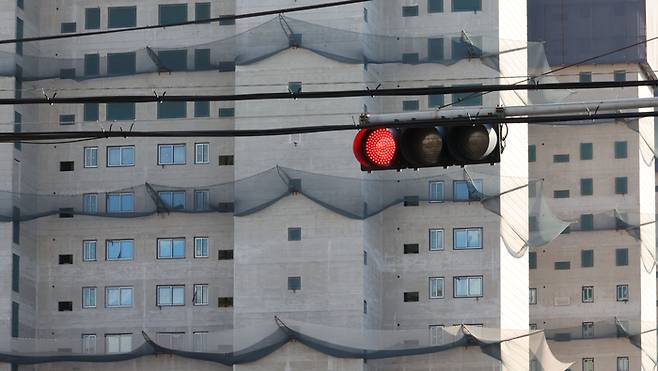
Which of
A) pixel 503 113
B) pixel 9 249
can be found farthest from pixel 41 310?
pixel 503 113

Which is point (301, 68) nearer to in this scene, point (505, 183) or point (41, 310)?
point (505, 183)

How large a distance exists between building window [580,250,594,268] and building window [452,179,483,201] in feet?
96.0

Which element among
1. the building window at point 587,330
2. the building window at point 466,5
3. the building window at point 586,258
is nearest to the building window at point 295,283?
the building window at point 466,5

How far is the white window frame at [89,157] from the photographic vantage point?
365 ft

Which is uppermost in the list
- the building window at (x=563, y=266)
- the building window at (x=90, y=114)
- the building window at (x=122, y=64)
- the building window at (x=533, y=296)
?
the building window at (x=122, y=64)

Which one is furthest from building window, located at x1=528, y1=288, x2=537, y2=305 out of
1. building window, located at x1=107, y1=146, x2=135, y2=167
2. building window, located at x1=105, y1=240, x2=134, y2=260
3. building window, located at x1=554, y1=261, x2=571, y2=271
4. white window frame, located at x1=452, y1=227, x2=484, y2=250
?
building window, located at x1=107, y1=146, x2=135, y2=167

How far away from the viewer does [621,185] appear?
443 feet

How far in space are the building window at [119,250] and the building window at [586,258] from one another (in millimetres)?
36492

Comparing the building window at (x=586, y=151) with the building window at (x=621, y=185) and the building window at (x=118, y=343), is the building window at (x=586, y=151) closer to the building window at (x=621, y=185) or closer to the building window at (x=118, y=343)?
the building window at (x=621, y=185)

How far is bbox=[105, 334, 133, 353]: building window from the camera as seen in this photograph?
108125mm

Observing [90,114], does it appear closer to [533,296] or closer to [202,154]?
[202,154]

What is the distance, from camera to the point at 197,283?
110 metres

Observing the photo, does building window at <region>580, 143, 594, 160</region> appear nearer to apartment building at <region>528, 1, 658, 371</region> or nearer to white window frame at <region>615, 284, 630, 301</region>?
apartment building at <region>528, 1, 658, 371</region>

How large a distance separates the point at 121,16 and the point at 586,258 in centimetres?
3856
